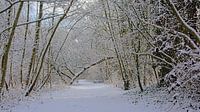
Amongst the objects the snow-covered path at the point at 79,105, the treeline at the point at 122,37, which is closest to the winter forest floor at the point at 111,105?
the snow-covered path at the point at 79,105

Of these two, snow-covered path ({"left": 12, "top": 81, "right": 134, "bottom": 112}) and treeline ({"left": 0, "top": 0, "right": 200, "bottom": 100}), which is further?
snow-covered path ({"left": 12, "top": 81, "right": 134, "bottom": 112})

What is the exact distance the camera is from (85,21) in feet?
119

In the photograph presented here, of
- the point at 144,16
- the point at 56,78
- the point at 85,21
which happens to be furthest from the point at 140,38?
the point at 56,78

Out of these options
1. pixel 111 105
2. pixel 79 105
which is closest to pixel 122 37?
pixel 79 105

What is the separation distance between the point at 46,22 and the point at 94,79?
44240 mm

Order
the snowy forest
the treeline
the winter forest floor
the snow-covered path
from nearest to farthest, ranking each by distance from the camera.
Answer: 1. the treeline
2. the snowy forest
3. the winter forest floor
4. the snow-covered path

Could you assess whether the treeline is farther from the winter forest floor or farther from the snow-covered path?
the snow-covered path

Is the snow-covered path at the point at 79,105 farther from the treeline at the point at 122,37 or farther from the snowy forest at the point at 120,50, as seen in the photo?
the treeline at the point at 122,37

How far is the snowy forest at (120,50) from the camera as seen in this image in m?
10.8

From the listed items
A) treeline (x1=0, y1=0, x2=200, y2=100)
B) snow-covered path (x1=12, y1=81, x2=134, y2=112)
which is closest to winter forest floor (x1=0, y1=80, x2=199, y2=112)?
snow-covered path (x1=12, y1=81, x2=134, y2=112)

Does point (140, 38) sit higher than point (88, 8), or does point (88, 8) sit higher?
point (88, 8)

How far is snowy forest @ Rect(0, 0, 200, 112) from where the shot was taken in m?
10.8

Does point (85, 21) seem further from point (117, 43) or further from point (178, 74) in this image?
point (178, 74)

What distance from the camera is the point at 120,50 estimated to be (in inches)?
1109
